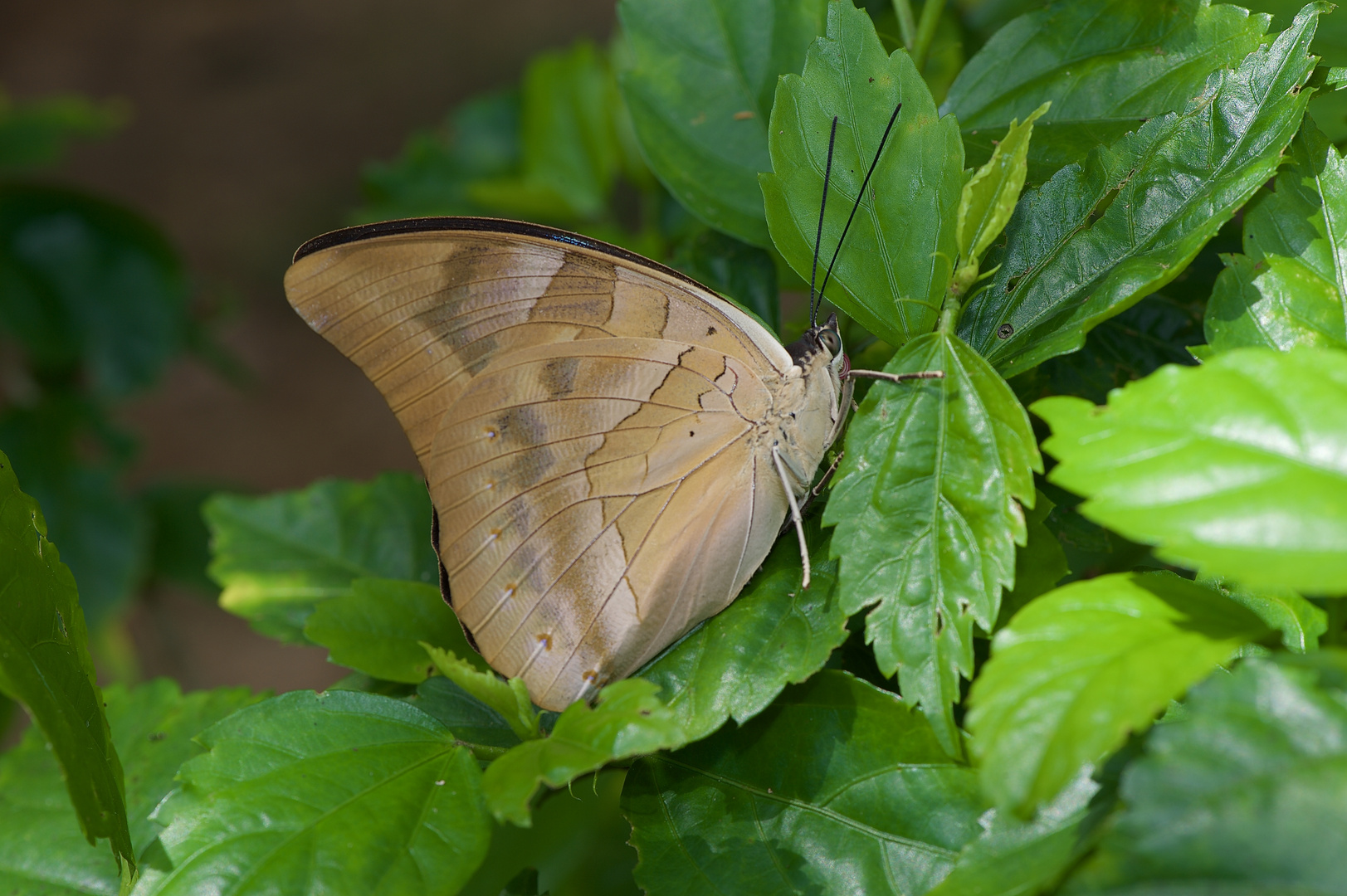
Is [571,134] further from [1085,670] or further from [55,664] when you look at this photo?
[1085,670]

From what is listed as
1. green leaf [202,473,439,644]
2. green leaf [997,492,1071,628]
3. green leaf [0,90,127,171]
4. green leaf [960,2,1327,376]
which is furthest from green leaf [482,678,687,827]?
green leaf [0,90,127,171]

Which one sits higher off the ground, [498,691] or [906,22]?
[906,22]

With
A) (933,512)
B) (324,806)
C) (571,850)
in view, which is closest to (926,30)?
(933,512)

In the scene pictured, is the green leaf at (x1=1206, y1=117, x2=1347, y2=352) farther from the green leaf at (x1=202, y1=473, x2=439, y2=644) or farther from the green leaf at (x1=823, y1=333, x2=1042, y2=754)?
the green leaf at (x1=202, y1=473, x2=439, y2=644)

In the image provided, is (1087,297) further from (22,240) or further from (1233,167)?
(22,240)

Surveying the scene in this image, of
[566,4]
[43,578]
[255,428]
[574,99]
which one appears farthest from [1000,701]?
[566,4]

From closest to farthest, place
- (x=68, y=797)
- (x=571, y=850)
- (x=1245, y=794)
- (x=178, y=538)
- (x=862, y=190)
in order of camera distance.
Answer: (x=1245, y=794), (x=862, y=190), (x=68, y=797), (x=571, y=850), (x=178, y=538)
